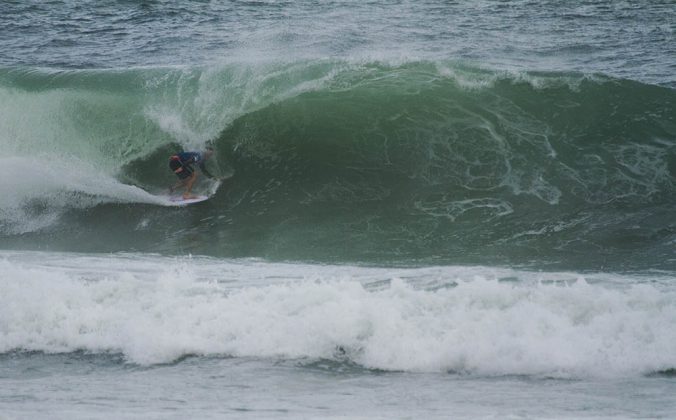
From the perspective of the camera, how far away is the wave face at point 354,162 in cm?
1001

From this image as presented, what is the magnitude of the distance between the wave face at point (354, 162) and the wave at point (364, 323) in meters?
2.18

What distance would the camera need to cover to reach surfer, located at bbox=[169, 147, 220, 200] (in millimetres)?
11836

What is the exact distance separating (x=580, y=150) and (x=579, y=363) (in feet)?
22.2

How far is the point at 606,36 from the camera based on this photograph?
17.6m

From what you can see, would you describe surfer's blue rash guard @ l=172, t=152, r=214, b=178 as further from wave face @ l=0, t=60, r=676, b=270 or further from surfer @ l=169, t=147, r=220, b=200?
wave face @ l=0, t=60, r=676, b=270

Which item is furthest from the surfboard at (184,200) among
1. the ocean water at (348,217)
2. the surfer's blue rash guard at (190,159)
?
the surfer's blue rash guard at (190,159)

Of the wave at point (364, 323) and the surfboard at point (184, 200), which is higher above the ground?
the wave at point (364, 323)

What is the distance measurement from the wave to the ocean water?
0.9 inches

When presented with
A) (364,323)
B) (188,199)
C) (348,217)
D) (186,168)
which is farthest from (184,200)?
(364,323)

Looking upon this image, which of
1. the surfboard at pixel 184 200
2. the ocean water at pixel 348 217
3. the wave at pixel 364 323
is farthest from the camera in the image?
the surfboard at pixel 184 200

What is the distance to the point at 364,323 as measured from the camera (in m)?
6.53

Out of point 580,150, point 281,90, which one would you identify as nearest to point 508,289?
point 580,150

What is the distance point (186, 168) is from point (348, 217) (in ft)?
9.11

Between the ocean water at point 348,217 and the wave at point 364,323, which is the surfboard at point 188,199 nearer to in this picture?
the ocean water at point 348,217
